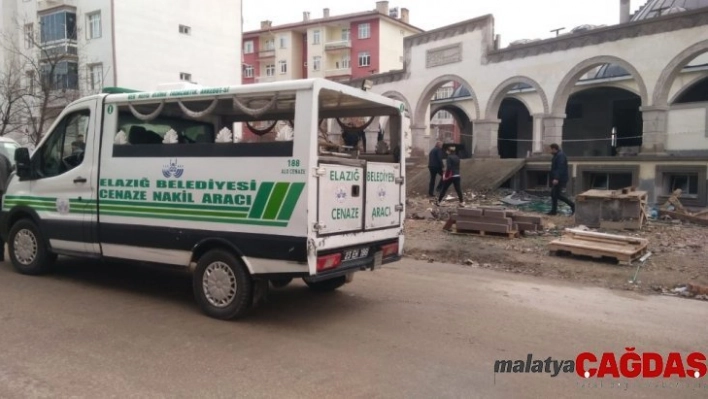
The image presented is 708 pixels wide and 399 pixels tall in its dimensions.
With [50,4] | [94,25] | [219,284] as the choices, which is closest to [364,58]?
[94,25]

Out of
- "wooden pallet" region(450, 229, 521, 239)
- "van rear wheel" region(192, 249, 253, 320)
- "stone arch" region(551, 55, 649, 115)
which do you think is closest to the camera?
"van rear wheel" region(192, 249, 253, 320)

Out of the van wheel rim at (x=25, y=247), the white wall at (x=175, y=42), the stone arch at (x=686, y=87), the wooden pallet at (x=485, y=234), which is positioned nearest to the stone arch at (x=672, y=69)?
the stone arch at (x=686, y=87)

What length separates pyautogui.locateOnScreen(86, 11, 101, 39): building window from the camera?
36.7 meters

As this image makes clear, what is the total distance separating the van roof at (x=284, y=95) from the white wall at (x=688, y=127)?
1951cm

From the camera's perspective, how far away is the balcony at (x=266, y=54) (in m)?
66.6

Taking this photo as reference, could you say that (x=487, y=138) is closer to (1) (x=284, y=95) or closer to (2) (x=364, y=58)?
(1) (x=284, y=95)

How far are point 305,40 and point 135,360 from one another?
64.3m

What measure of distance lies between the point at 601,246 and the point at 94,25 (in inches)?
1485

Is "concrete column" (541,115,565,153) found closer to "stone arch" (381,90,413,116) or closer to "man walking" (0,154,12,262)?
"stone arch" (381,90,413,116)

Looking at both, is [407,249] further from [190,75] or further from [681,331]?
[190,75]

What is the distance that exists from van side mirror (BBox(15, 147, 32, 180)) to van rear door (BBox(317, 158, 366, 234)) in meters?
4.86

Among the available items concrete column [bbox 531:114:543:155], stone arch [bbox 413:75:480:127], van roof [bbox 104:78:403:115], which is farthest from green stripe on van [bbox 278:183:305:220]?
concrete column [bbox 531:114:543:155]

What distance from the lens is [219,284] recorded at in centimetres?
586

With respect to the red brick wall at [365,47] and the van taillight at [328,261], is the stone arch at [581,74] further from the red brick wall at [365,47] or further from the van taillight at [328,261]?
the red brick wall at [365,47]
